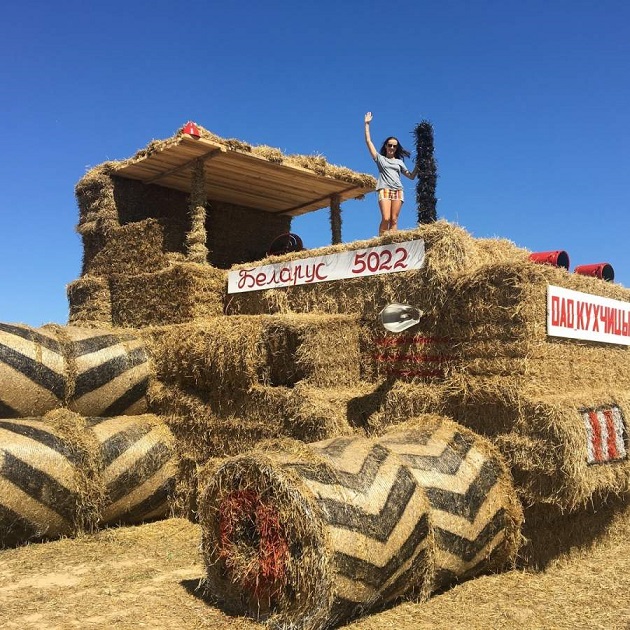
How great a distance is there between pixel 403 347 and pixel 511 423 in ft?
5.64

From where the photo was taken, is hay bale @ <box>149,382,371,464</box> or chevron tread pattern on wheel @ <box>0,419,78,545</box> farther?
chevron tread pattern on wheel @ <box>0,419,78,545</box>

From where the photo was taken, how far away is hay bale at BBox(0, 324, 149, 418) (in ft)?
29.9

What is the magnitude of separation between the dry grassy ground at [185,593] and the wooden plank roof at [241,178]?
6.65 m

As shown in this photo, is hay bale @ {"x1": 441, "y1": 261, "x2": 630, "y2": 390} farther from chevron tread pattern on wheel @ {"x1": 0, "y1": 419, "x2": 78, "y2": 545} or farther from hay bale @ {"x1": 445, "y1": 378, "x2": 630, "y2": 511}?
chevron tread pattern on wheel @ {"x1": 0, "y1": 419, "x2": 78, "y2": 545}

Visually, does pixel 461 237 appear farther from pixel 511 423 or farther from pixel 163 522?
pixel 163 522

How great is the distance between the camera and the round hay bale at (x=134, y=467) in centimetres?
884

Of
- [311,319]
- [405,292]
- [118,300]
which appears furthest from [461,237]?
[118,300]

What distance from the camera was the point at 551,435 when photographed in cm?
651

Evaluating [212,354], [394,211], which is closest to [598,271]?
[394,211]

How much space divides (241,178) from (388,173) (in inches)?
156

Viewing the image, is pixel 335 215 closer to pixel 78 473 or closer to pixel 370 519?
pixel 78 473

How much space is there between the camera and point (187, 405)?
961cm

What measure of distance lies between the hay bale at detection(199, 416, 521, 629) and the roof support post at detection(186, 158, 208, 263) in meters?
6.00

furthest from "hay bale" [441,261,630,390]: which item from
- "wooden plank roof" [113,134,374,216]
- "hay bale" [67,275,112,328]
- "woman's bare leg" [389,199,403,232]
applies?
"hay bale" [67,275,112,328]
